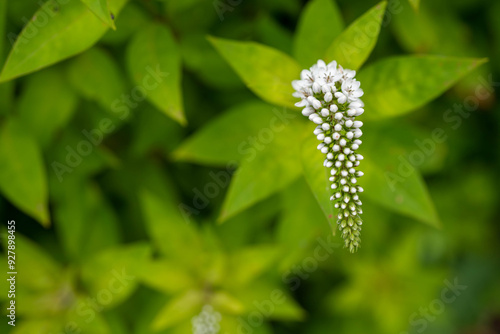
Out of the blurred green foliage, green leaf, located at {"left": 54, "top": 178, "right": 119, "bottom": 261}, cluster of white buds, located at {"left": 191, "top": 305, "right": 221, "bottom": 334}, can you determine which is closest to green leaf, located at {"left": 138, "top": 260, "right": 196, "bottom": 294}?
the blurred green foliage

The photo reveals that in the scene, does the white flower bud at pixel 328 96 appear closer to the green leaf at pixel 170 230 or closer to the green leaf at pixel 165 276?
the green leaf at pixel 170 230

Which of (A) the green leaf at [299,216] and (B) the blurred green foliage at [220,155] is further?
(A) the green leaf at [299,216]

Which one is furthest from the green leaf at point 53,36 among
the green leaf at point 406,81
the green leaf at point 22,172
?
the green leaf at point 406,81

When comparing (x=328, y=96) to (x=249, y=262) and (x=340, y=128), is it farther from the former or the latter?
(x=249, y=262)

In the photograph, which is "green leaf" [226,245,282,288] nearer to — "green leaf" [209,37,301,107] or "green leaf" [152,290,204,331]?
"green leaf" [152,290,204,331]

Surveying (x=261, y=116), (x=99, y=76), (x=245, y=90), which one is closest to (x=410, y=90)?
(x=261, y=116)

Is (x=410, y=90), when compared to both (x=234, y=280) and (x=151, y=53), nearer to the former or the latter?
(x=151, y=53)
